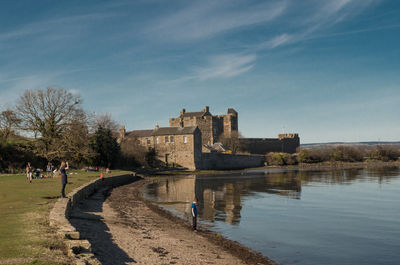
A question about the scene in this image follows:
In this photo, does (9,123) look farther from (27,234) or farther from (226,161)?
(226,161)

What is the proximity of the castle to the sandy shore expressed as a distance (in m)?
51.5

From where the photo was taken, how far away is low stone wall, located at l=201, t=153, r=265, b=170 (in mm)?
73812

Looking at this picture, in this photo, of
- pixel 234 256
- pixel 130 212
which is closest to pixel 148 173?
pixel 130 212

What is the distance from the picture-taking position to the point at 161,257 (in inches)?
437

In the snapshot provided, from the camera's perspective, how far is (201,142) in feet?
239

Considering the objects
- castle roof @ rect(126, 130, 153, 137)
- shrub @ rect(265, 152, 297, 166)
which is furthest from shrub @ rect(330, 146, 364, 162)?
castle roof @ rect(126, 130, 153, 137)

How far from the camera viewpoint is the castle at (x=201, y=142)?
231ft

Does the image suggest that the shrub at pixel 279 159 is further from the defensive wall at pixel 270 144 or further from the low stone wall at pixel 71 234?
the low stone wall at pixel 71 234

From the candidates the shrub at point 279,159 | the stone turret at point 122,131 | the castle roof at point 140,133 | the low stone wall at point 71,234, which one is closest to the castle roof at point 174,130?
the castle roof at point 140,133

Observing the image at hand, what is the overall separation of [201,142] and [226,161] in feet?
28.1

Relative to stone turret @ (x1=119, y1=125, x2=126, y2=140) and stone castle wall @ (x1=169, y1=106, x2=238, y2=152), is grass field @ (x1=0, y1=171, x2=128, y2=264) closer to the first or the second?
stone turret @ (x1=119, y1=125, x2=126, y2=140)

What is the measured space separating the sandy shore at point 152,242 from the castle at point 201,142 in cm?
5151

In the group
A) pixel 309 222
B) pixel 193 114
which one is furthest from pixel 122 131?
pixel 309 222

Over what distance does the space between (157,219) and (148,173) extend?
3955cm
